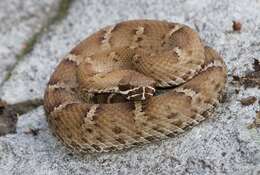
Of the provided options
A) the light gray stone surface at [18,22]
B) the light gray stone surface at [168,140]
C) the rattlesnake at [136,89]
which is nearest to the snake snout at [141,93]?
the rattlesnake at [136,89]

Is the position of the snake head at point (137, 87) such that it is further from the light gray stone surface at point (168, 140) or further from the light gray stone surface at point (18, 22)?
the light gray stone surface at point (18, 22)

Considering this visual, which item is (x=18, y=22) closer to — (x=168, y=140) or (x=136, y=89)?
(x=136, y=89)

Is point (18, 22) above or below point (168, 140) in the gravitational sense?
above

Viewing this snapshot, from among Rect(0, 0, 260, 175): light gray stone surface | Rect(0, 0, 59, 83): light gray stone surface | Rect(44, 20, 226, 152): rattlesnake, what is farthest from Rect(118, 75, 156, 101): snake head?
Rect(0, 0, 59, 83): light gray stone surface

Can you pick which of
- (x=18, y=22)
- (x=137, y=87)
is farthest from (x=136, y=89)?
(x=18, y=22)

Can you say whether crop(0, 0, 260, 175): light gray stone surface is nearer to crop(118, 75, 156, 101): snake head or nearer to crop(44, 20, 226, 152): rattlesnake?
crop(44, 20, 226, 152): rattlesnake

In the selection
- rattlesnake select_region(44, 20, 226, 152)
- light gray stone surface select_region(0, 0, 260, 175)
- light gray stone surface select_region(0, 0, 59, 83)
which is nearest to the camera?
light gray stone surface select_region(0, 0, 260, 175)

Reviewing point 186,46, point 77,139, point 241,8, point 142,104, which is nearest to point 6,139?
point 77,139

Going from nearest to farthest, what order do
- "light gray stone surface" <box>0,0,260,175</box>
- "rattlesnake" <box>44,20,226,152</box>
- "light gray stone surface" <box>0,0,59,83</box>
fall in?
"light gray stone surface" <box>0,0,260,175</box>, "rattlesnake" <box>44,20,226,152</box>, "light gray stone surface" <box>0,0,59,83</box>

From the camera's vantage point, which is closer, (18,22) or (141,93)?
(141,93)
